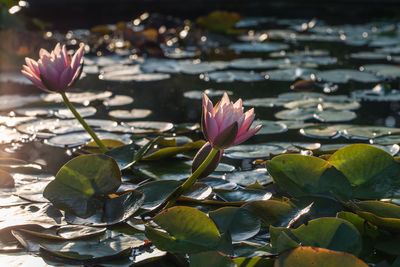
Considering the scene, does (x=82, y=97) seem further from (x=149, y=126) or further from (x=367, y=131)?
(x=367, y=131)

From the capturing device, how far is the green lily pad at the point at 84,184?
3.53 ft

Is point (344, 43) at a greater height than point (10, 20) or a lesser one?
lesser

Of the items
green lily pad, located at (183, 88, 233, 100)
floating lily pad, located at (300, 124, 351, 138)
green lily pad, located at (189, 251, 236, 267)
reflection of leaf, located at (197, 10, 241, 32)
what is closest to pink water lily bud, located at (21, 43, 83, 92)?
green lily pad, located at (189, 251, 236, 267)

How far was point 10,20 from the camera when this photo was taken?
362cm

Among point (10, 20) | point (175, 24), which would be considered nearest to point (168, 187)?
point (10, 20)

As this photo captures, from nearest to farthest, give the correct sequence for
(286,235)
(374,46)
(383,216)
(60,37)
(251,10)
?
(286,235) → (383,216) → (374,46) → (60,37) → (251,10)

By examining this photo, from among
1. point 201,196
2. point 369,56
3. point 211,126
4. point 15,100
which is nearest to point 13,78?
point 15,100

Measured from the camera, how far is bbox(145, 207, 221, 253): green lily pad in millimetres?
906

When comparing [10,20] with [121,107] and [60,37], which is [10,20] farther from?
[121,107]

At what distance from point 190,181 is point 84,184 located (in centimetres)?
22

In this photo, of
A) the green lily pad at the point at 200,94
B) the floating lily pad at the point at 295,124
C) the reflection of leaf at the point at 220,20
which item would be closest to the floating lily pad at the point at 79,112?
the green lily pad at the point at 200,94

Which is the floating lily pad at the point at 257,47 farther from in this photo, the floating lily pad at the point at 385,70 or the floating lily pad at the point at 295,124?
the floating lily pad at the point at 295,124

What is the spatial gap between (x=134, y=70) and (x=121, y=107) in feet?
2.63

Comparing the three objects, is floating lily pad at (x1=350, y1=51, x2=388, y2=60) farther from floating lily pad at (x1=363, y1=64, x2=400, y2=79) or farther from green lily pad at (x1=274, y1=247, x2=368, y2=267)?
green lily pad at (x1=274, y1=247, x2=368, y2=267)
